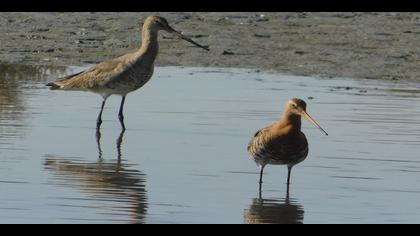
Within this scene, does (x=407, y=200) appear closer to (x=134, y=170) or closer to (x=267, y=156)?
(x=267, y=156)

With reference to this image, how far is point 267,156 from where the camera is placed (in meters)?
11.5

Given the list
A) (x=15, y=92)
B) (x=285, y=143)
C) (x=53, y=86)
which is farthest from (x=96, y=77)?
(x=285, y=143)

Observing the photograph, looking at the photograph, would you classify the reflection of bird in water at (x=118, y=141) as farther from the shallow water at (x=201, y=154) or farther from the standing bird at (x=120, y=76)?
the standing bird at (x=120, y=76)

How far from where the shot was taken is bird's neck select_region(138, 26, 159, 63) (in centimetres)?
1630

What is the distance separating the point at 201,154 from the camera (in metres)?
13.1

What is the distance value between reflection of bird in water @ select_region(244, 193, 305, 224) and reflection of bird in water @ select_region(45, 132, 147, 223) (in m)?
0.87

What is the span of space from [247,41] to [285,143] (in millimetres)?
10789

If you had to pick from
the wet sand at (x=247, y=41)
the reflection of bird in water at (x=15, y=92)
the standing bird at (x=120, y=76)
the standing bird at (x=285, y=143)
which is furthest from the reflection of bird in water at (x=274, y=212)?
the wet sand at (x=247, y=41)

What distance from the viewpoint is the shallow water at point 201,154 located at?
34.1 feet

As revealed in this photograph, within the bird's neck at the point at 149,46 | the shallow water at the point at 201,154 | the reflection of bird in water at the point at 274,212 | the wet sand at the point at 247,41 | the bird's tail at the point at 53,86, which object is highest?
the wet sand at the point at 247,41

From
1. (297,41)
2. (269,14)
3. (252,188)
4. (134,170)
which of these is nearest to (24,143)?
(134,170)

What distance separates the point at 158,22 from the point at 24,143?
3.90 metres

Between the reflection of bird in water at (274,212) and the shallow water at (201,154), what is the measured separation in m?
0.01

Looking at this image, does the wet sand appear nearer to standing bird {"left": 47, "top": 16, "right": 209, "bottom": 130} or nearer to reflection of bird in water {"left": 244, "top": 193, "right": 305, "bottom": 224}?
standing bird {"left": 47, "top": 16, "right": 209, "bottom": 130}
